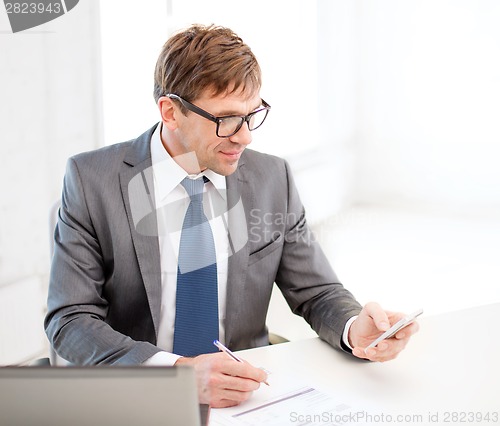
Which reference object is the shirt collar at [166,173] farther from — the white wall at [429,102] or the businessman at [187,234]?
the white wall at [429,102]

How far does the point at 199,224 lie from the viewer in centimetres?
200

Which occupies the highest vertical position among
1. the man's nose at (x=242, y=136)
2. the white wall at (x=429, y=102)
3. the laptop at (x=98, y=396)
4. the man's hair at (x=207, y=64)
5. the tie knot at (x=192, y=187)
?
the man's hair at (x=207, y=64)

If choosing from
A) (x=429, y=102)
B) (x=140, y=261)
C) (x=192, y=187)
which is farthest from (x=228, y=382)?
(x=429, y=102)

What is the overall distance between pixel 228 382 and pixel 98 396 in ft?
1.89

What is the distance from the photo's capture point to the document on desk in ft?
4.83

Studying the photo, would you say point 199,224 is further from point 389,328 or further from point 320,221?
point 320,221

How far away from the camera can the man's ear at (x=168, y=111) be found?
1972mm

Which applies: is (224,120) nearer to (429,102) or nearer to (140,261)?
(140,261)

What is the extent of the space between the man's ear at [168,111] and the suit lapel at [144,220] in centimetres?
11

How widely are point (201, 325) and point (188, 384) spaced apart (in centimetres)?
102

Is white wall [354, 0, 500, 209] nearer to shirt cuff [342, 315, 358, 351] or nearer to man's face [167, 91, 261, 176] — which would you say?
man's face [167, 91, 261, 176]

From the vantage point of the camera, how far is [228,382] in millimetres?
1505

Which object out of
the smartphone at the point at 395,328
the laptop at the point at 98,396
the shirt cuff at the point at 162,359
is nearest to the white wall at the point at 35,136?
the shirt cuff at the point at 162,359

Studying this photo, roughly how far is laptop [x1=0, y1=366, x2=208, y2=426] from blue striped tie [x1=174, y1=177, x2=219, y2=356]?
96 cm
